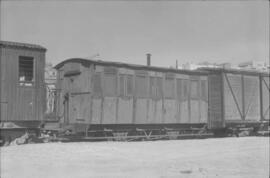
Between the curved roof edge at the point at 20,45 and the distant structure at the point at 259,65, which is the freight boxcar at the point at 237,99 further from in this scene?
the curved roof edge at the point at 20,45

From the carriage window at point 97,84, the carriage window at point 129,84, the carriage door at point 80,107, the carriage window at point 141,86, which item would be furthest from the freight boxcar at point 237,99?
the carriage door at point 80,107

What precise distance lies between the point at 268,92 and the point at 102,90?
1219 cm

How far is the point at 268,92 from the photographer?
24922 millimetres

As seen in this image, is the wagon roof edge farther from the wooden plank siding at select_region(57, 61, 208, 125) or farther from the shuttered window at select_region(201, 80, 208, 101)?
the shuttered window at select_region(201, 80, 208, 101)

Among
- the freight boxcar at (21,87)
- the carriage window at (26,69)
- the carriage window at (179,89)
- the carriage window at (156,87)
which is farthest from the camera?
the carriage window at (179,89)

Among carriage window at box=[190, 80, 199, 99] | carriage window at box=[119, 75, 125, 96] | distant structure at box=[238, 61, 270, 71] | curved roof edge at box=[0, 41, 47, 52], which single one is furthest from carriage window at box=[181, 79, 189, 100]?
curved roof edge at box=[0, 41, 47, 52]

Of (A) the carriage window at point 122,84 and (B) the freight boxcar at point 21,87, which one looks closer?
(B) the freight boxcar at point 21,87

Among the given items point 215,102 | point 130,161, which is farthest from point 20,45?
point 215,102

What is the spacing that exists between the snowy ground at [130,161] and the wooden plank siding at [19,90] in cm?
153

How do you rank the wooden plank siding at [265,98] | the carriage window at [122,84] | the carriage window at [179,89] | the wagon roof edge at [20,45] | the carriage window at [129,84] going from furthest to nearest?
the wooden plank siding at [265,98] → the carriage window at [179,89] → the carriage window at [129,84] → the carriage window at [122,84] → the wagon roof edge at [20,45]

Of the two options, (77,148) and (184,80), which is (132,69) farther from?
(77,148)

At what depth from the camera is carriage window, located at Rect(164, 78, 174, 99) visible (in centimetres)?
2089

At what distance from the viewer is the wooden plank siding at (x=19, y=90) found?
14.9 meters

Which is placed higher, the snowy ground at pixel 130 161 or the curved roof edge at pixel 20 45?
the curved roof edge at pixel 20 45
